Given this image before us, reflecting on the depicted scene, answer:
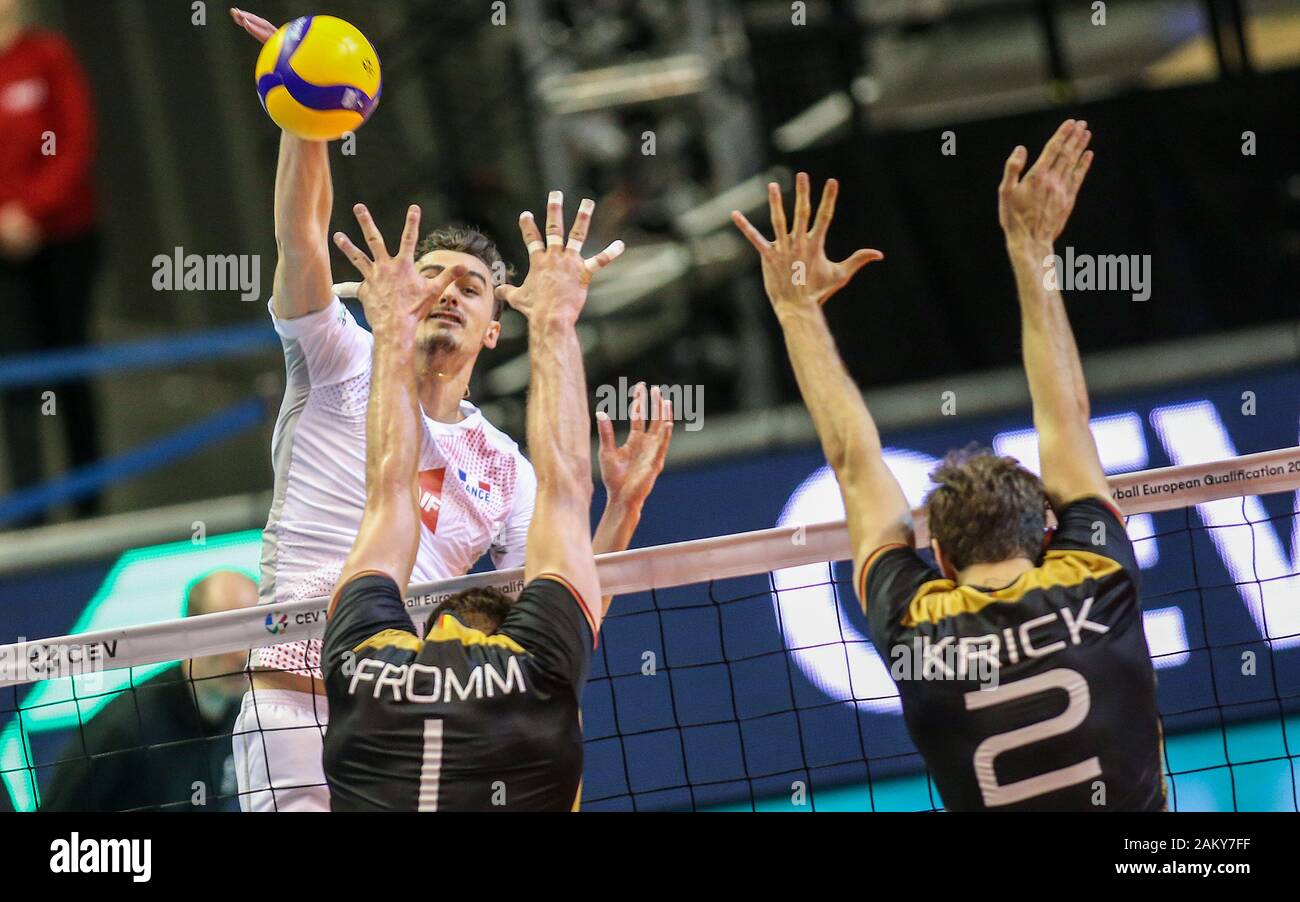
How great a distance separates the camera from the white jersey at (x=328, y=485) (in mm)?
4938

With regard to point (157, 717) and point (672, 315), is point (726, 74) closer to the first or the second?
point (672, 315)

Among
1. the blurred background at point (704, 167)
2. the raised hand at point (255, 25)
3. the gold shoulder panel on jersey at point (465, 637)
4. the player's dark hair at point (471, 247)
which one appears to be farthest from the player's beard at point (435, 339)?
the blurred background at point (704, 167)

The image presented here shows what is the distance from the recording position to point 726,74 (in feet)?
30.7

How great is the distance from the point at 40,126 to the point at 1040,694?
7.37 m

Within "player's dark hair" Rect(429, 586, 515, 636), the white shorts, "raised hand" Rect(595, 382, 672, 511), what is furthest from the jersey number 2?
the white shorts

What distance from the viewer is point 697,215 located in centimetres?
991

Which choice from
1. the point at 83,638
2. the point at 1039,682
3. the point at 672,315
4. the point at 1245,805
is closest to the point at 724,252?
the point at 672,315

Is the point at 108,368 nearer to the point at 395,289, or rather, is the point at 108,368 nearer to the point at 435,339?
the point at 435,339

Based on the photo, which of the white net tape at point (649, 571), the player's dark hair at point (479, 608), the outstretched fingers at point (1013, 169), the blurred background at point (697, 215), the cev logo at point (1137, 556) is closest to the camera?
the player's dark hair at point (479, 608)

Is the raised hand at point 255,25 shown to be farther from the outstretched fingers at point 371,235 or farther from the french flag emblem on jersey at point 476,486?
the french flag emblem on jersey at point 476,486

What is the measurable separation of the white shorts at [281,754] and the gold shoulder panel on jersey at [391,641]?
1.05 metres

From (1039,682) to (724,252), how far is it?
632 cm

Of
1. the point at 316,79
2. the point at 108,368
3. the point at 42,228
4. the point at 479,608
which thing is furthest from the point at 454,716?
the point at 42,228

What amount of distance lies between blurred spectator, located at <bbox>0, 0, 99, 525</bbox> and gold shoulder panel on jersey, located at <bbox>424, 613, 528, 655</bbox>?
246 inches
